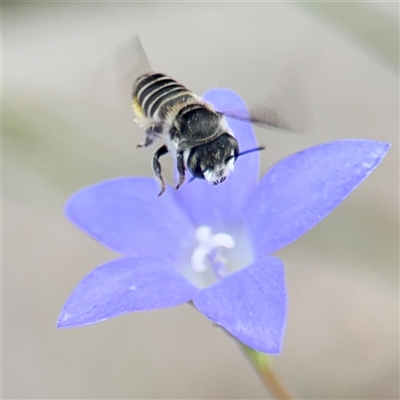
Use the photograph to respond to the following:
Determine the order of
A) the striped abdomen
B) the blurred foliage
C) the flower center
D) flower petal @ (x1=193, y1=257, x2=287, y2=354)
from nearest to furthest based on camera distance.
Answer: flower petal @ (x1=193, y1=257, x2=287, y2=354) → the striped abdomen → the flower center → the blurred foliage

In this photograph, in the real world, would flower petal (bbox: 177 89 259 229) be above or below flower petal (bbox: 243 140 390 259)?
above

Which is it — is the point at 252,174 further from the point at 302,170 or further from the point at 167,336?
the point at 167,336

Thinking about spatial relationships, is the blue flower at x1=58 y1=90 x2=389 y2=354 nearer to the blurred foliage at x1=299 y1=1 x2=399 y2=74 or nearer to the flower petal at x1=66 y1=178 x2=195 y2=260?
the flower petal at x1=66 y1=178 x2=195 y2=260

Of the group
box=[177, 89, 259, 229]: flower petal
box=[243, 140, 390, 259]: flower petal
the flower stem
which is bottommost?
the flower stem

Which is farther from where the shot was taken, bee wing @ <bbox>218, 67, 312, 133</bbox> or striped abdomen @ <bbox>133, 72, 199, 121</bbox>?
striped abdomen @ <bbox>133, 72, 199, 121</bbox>

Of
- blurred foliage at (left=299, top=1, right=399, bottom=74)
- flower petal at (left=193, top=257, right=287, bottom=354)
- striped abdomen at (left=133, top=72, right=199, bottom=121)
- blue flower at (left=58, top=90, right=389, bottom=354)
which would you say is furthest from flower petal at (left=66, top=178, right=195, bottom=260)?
blurred foliage at (left=299, top=1, right=399, bottom=74)

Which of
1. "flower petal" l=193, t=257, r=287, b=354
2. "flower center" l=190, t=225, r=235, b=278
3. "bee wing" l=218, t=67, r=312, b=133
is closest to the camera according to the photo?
"flower petal" l=193, t=257, r=287, b=354

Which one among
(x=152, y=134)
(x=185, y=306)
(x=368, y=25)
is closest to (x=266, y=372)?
(x=152, y=134)

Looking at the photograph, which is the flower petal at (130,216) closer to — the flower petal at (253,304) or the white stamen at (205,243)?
the white stamen at (205,243)

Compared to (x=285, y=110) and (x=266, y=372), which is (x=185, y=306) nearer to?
(x=266, y=372)
